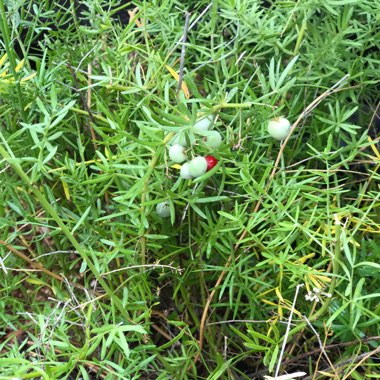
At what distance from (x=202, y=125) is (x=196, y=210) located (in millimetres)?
227

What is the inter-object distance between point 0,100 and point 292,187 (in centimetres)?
67

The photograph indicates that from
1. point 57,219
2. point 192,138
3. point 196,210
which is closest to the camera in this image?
point 192,138

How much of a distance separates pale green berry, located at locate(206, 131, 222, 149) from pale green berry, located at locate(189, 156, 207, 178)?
0.12 ft

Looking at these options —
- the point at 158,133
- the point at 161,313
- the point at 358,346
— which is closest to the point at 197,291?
the point at 161,313

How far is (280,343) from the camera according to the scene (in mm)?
1149

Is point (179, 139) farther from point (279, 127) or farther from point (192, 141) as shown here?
point (279, 127)

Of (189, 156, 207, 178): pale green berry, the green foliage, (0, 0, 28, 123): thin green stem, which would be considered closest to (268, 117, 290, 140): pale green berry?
the green foliage

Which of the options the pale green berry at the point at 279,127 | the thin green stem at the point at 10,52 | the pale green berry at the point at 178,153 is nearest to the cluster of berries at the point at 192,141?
the pale green berry at the point at 178,153

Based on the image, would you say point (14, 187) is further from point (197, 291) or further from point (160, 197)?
point (197, 291)

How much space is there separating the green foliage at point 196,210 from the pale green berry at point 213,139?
3 cm

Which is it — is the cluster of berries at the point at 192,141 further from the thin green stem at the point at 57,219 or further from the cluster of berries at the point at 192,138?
the thin green stem at the point at 57,219

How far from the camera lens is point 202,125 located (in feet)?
3.04

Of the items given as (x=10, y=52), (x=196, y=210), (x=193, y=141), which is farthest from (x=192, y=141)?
(x=10, y=52)

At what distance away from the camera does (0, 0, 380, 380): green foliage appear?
1083 millimetres
